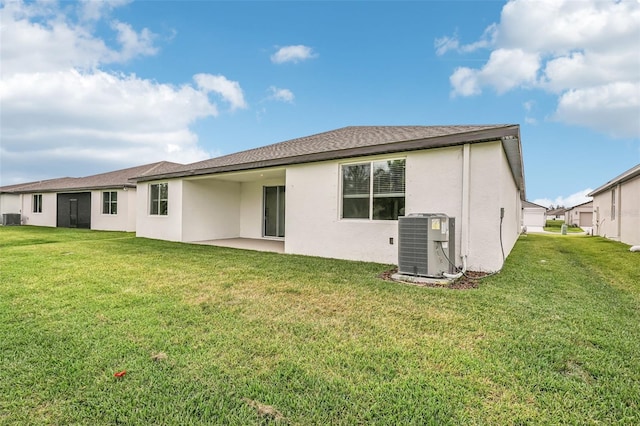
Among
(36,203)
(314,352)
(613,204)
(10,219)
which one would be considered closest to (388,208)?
(314,352)

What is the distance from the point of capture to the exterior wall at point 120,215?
56.6 feet

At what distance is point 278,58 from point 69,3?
23.7 feet

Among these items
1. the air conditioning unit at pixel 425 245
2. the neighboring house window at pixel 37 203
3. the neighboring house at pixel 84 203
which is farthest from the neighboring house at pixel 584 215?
the neighboring house window at pixel 37 203

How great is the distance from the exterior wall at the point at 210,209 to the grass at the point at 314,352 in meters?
6.64

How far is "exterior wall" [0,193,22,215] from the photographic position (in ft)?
77.2

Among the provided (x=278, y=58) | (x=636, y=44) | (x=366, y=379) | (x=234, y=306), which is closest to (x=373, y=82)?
(x=278, y=58)

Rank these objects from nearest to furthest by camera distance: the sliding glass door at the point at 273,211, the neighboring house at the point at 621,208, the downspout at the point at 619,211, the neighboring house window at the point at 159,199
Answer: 1. the neighboring house at the point at 621,208
2. the sliding glass door at the point at 273,211
3. the neighboring house window at the point at 159,199
4. the downspout at the point at 619,211

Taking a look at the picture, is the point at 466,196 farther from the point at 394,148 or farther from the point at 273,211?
the point at 273,211

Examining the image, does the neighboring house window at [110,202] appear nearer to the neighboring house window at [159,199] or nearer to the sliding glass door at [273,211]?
the neighboring house window at [159,199]

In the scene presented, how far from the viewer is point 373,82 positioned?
14438 millimetres

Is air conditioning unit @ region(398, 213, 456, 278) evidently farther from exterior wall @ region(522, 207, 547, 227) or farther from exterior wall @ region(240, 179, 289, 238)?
exterior wall @ region(522, 207, 547, 227)

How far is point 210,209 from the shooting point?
12.4 meters

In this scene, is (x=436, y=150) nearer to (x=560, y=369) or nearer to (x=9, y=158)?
(x=560, y=369)

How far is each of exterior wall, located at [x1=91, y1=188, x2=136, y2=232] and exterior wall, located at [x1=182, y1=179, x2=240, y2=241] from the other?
7543mm
